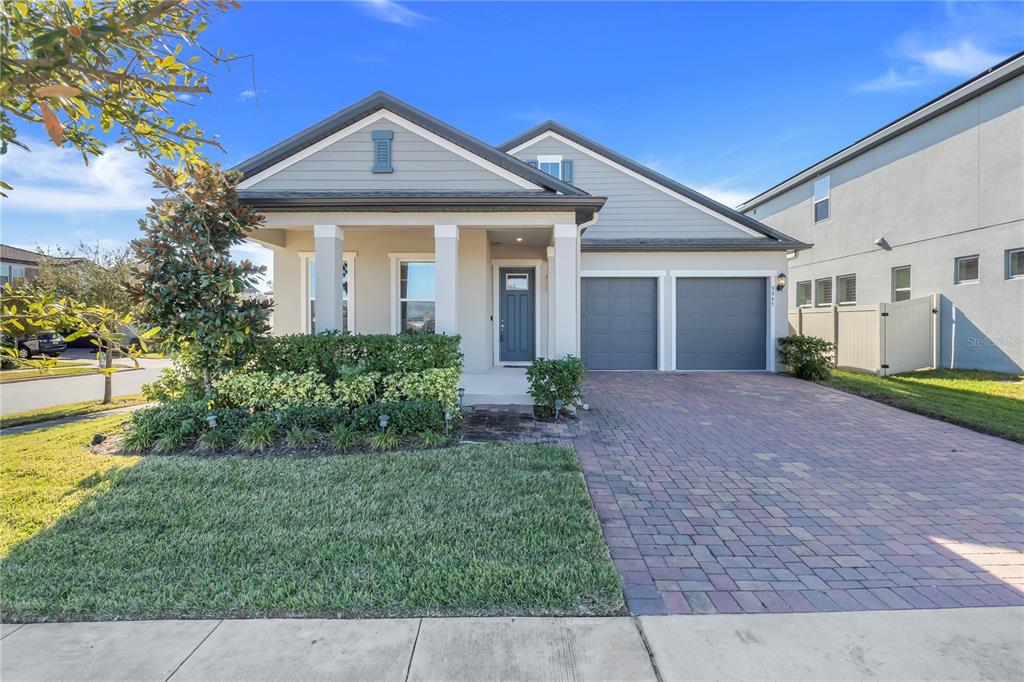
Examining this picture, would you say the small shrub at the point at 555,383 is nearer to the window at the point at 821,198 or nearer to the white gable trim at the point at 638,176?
the white gable trim at the point at 638,176

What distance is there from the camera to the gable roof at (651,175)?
39.8 ft

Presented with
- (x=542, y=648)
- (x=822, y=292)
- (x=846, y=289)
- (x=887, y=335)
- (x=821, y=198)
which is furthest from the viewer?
(x=822, y=292)

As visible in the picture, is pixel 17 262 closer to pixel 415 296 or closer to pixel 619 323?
pixel 415 296

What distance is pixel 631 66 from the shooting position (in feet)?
36.9

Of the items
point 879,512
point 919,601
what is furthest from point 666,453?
point 919,601

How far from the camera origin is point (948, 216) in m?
11.7

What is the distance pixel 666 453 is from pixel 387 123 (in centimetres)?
723

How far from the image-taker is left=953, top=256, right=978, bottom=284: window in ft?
36.8

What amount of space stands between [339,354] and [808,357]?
10638 millimetres

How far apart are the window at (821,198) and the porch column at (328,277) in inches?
649

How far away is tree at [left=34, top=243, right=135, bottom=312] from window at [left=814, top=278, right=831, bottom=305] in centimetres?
2086

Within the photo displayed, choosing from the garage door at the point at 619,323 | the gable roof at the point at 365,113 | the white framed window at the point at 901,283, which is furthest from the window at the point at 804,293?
the gable roof at the point at 365,113

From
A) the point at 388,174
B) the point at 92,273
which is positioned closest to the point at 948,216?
the point at 388,174

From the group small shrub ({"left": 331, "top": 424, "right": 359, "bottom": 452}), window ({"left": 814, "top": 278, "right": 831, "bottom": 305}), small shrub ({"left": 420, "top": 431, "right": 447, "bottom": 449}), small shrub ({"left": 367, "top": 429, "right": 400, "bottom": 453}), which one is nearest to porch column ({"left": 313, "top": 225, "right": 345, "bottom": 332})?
small shrub ({"left": 331, "top": 424, "right": 359, "bottom": 452})
